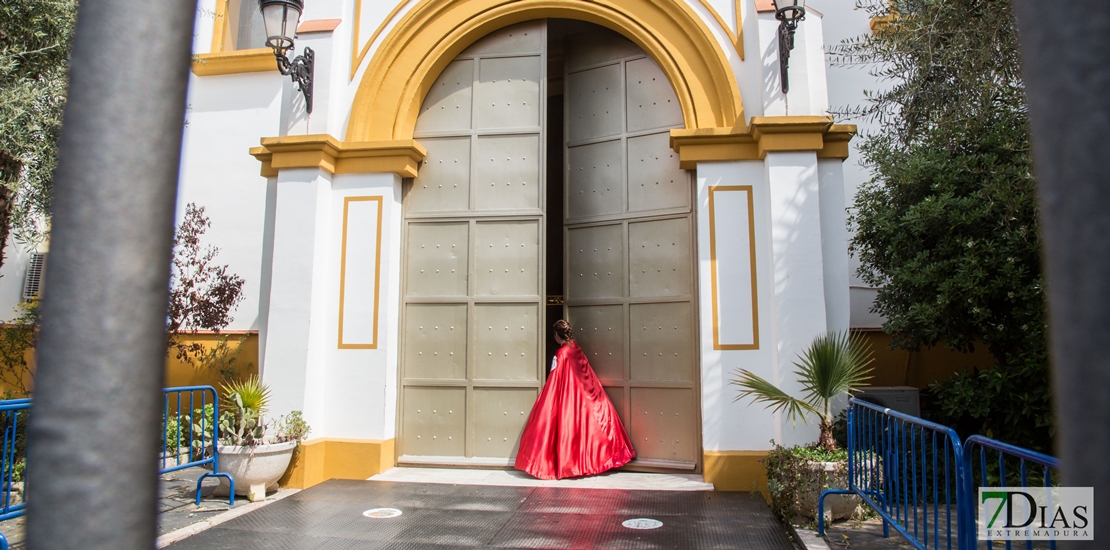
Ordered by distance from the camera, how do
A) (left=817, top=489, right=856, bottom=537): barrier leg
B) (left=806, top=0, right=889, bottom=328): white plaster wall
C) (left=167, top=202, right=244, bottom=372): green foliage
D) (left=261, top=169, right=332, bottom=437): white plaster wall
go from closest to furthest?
(left=817, top=489, right=856, bottom=537): barrier leg → (left=261, top=169, right=332, bottom=437): white plaster wall → (left=806, top=0, right=889, bottom=328): white plaster wall → (left=167, top=202, right=244, bottom=372): green foliage

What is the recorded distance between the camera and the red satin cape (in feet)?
22.6

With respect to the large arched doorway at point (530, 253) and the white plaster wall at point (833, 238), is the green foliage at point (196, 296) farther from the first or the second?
the white plaster wall at point (833, 238)

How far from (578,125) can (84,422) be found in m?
7.50

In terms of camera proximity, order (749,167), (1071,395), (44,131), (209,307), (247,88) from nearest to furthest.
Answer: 1. (1071,395)
2. (44,131)
3. (749,167)
4. (209,307)
5. (247,88)

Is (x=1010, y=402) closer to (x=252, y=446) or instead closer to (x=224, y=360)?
(x=252, y=446)

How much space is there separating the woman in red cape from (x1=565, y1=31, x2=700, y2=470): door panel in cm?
24

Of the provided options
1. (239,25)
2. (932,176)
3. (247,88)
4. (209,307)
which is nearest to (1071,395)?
(932,176)

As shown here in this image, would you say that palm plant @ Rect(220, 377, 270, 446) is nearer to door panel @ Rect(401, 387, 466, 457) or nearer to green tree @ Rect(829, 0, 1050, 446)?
door panel @ Rect(401, 387, 466, 457)

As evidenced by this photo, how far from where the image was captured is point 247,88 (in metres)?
10.9

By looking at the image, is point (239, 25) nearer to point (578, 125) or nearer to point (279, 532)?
point (578, 125)

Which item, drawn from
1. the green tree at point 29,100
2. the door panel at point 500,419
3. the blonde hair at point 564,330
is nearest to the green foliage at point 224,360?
the green tree at point 29,100

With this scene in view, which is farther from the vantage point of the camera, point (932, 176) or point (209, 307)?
point (209, 307)

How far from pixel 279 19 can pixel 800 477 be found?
6191 millimetres

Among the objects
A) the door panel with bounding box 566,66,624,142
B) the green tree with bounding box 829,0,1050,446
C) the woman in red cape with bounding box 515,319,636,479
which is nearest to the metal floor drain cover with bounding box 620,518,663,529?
the woman in red cape with bounding box 515,319,636,479
